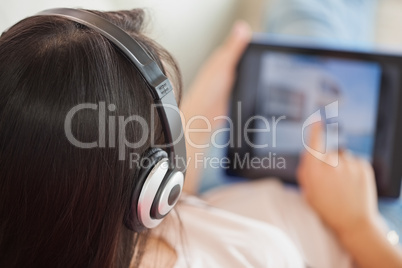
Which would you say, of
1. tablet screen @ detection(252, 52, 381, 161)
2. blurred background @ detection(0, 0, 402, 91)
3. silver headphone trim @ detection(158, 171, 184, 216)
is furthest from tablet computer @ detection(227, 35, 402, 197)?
silver headphone trim @ detection(158, 171, 184, 216)

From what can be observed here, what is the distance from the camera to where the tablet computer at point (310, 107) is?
92cm

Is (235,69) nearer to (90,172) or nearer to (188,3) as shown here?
(188,3)

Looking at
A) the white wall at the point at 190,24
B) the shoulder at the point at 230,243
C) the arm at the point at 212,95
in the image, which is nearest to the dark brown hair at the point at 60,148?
the shoulder at the point at 230,243

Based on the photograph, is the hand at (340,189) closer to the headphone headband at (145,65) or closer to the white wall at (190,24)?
the white wall at (190,24)

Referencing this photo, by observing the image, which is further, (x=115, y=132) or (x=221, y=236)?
(x=221, y=236)

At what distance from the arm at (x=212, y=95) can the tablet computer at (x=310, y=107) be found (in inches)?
1.3

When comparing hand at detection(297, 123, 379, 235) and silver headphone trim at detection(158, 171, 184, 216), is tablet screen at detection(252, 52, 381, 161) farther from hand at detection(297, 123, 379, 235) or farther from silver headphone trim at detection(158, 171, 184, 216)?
silver headphone trim at detection(158, 171, 184, 216)

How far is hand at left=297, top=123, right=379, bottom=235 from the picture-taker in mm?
843

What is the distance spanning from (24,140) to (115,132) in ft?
0.26

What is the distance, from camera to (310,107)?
96 centimetres

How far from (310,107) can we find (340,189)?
19cm

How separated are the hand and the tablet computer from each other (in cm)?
2

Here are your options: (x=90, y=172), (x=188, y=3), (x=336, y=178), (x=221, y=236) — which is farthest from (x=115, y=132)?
(x=188, y=3)

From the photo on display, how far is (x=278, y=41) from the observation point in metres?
1.02
